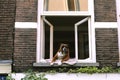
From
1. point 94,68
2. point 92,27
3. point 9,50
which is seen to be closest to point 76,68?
point 94,68

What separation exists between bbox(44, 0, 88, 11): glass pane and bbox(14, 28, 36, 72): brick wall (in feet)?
2.75

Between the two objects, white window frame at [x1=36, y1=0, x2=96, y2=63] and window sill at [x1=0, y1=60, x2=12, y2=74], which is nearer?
window sill at [x1=0, y1=60, x2=12, y2=74]

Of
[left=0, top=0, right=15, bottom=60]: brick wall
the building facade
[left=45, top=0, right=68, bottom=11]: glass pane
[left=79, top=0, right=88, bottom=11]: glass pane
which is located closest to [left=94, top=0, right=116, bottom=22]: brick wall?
the building facade

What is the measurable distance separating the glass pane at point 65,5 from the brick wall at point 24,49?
32.9 inches

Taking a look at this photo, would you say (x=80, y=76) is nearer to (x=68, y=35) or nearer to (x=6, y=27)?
(x=68, y=35)

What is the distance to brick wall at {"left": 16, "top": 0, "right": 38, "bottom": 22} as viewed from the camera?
8.66 meters

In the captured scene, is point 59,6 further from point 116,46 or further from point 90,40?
point 116,46

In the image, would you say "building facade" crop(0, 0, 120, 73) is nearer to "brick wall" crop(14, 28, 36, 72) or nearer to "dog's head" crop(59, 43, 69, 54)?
"brick wall" crop(14, 28, 36, 72)

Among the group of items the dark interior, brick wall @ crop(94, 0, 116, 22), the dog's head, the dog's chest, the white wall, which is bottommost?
the white wall

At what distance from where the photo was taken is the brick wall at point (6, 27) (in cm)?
858

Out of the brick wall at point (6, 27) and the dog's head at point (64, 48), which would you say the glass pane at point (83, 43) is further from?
the brick wall at point (6, 27)

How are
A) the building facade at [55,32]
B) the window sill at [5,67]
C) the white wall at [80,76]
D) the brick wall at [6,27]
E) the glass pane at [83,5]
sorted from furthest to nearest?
the glass pane at [83,5] → the brick wall at [6,27] → the building facade at [55,32] → the window sill at [5,67] → the white wall at [80,76]

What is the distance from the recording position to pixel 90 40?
8.68m

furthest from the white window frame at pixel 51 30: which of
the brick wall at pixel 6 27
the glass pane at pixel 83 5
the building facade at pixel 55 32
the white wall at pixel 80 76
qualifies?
the brick wall at pixel 6 27
